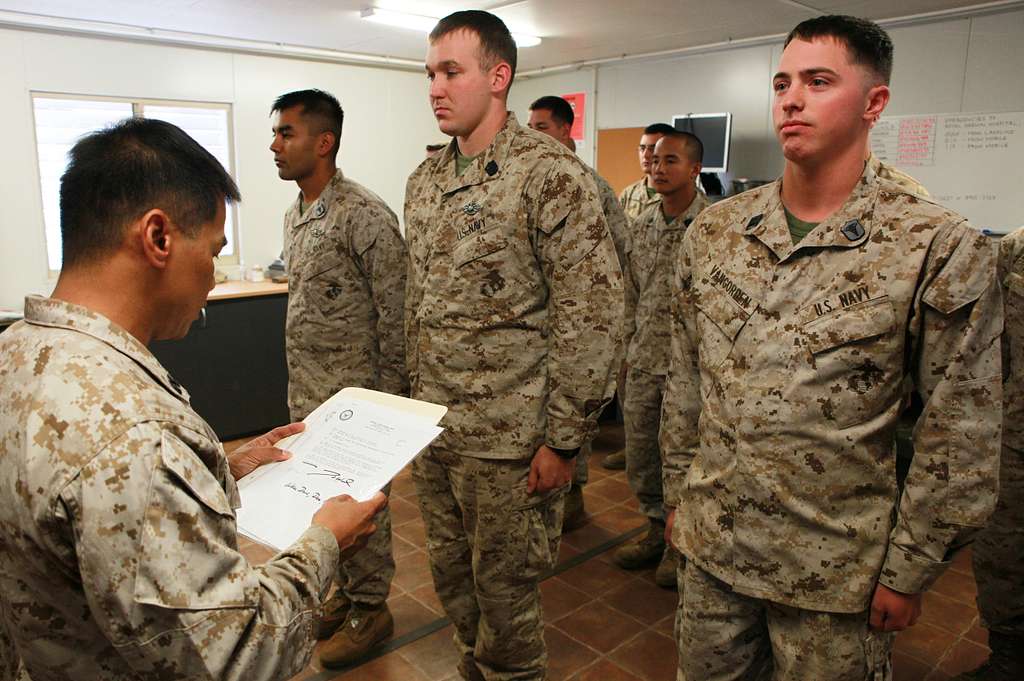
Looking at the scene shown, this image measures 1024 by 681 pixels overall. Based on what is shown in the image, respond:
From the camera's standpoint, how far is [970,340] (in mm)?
1260

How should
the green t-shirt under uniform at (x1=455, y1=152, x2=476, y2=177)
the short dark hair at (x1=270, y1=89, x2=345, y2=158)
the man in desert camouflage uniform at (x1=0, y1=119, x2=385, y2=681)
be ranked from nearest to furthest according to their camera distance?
the man in desert camouflage uniform at (x1=0, y1=119, x2=385, y2=681) < the green t-shirt under uniform at (x1=455, y1=152, x2=476, y2=177) < the short dark hair at (x1=270, y1=89, x2=345, y2=158)

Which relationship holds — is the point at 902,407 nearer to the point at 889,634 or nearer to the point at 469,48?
the point at 889,634

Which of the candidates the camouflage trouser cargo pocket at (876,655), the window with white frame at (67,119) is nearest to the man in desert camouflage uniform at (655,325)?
the camouflage trouser cargo pocket at (876,655)

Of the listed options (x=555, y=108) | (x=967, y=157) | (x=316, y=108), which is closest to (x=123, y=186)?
(x=316, y=108)

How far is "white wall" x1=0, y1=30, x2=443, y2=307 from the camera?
15.6 ft

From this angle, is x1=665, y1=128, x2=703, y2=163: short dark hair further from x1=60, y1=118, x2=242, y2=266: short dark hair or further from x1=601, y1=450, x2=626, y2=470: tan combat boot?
x1=60, y1=118, x2=242, y2=266: short dark hair

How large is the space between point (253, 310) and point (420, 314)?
10.4ft

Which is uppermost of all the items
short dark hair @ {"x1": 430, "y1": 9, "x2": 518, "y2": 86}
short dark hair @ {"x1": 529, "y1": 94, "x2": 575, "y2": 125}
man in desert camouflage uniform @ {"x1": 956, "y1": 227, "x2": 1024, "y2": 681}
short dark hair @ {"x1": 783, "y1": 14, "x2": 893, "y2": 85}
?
short dark hair @ {"x1": 529, "y1": 94, "x2": 575, "y2": 125}

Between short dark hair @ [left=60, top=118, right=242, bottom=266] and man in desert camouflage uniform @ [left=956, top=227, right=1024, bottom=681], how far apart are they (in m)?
2.12

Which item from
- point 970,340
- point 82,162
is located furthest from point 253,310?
point 970,340

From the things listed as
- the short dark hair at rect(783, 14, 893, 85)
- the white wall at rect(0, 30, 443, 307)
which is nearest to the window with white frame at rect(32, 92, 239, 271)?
the white wall at rect(0, 30, 443, 307)

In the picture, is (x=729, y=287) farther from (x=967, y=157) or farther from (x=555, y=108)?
(x=967, y=157)

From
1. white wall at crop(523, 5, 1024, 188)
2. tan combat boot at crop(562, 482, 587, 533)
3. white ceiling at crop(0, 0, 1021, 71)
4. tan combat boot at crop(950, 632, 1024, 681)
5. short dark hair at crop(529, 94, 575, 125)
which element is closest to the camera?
tan combat boot at crop(950, 632, 1024, 681)

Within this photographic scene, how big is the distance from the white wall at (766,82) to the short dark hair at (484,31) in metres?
4.22
